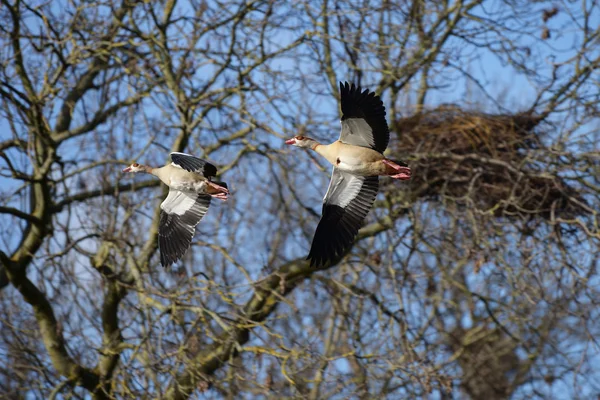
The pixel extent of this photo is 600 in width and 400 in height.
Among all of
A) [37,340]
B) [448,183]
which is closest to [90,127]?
[37,340]

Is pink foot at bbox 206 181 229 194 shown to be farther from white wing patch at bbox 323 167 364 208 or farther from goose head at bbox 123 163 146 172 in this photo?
goose head at bbox 123 163 146 172

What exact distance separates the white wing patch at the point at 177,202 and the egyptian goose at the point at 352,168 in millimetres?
911

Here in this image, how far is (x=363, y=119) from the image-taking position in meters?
5.45

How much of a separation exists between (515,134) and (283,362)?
3.13m

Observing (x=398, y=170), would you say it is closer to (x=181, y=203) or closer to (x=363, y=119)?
(x=363, y=119)

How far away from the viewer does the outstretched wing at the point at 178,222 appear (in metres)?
6.20

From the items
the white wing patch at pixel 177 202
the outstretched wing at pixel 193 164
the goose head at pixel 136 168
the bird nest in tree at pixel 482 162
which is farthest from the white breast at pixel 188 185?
the bird nest in tree at pixel 482 162

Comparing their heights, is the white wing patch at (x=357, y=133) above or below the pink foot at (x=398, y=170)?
above

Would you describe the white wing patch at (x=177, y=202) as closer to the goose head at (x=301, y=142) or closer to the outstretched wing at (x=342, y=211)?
the goose head at (x=301, y=142)

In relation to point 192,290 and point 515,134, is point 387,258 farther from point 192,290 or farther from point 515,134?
point 192,290

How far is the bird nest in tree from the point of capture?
25.5ft

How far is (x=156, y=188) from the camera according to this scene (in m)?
8.91

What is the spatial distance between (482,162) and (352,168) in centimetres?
259

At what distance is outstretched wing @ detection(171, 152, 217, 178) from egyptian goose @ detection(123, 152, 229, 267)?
0.5 inches
